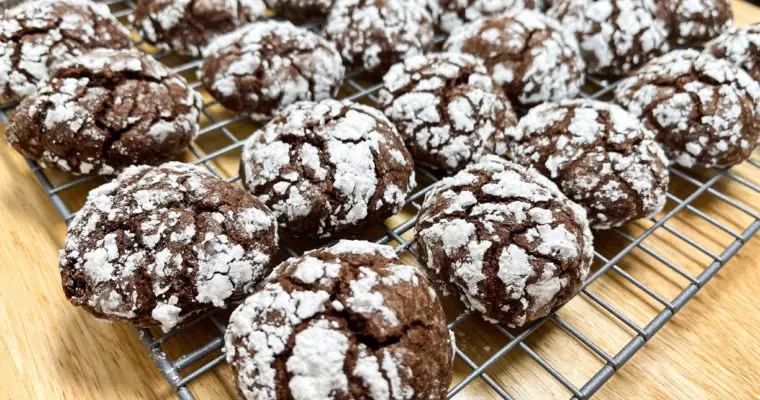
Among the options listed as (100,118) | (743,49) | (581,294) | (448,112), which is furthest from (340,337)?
(743,49)

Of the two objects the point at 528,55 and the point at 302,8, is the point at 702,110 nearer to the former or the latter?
the point at 528,55

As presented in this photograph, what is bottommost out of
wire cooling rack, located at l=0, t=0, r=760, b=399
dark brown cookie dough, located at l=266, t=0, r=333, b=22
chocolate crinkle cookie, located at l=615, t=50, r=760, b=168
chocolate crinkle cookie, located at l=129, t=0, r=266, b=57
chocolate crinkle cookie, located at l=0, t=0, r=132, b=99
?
wire cooling rack, located at l=0, t=0, r=760, b=399

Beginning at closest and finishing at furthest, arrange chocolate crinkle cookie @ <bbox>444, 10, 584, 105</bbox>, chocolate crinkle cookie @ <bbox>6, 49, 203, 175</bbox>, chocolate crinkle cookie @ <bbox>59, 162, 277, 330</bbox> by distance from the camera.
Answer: chocolate crinkle cookie @ <bbox>59, 162, 277, 330</bbox> < chocolate crinkle cookie @ <bbox>6, 49, 203, 175</bbox> < chocolate crinkle cookie @ <bbox>444, 10, 584, 105</bbox>

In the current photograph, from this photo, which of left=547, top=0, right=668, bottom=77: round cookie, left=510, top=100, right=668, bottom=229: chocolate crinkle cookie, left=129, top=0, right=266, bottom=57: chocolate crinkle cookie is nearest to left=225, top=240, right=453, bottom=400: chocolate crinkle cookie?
left=510, top=100, right=668, bottom=229: chocolate crinkle cookie

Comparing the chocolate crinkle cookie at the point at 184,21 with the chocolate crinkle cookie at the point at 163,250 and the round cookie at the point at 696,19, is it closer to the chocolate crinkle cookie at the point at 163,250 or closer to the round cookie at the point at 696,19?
the chocolate crinkle cookie at the point at 163,250

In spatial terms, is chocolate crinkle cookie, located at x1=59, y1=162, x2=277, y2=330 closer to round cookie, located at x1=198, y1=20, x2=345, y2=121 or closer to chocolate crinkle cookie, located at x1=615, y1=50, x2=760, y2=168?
round cookie, located at x1=198, y1=20, x2=345, y2=121

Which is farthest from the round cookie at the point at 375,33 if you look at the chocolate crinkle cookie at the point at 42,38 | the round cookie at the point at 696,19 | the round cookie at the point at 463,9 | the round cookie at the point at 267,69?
the round cookie at the point at 696,19
